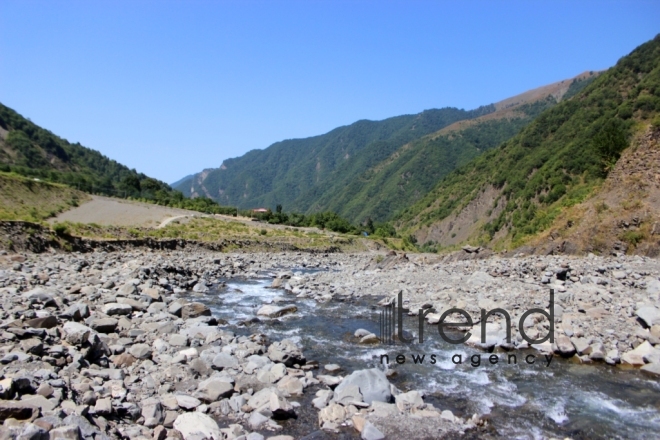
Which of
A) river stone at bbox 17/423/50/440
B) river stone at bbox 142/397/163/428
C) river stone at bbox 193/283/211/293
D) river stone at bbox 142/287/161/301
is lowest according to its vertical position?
river stone at bbox 193/283/211/293

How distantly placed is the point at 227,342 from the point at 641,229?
22125mm

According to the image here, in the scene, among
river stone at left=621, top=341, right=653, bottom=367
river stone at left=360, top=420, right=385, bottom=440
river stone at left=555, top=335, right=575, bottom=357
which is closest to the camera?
river stone at left=360, top=420, right=385, bottom=440

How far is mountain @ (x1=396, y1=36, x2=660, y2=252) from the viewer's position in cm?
4597

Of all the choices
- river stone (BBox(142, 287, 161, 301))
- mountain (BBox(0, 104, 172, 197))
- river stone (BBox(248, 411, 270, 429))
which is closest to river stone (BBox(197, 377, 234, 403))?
river stone (BBox(248, 411, 270, 429))

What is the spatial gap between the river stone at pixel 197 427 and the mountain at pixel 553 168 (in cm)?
2449

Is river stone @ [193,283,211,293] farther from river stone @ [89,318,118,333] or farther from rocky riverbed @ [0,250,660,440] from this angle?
river stone @ [89,318,118,333]

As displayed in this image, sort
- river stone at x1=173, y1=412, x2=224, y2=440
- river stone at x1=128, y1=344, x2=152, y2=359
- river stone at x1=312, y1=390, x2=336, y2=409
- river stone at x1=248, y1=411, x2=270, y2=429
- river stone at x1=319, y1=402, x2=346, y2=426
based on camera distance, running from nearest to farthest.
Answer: river stone at x1=173, y1=412, x2=224, y2=440
river stone at x1=248, y1=411, x2=270, y2=429
river stone at x1=319, y1=402, x2=346, y2=426
river stone at x1=312, y1=390, x2=336, y2=409
river stone at x1=128, y1=344, x2=152, y2=359

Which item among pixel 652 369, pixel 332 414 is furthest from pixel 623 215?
pixel 332 414

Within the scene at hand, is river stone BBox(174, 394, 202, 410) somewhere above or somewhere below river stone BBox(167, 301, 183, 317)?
below

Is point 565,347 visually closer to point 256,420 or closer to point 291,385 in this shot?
point 291,385

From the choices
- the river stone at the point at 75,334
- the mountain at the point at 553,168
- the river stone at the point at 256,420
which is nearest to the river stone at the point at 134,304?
the river stone at the point at 75,334

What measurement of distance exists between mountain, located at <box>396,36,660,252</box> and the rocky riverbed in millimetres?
11547

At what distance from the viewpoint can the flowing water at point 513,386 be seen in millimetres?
8602

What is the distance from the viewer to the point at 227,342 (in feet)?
42.6
